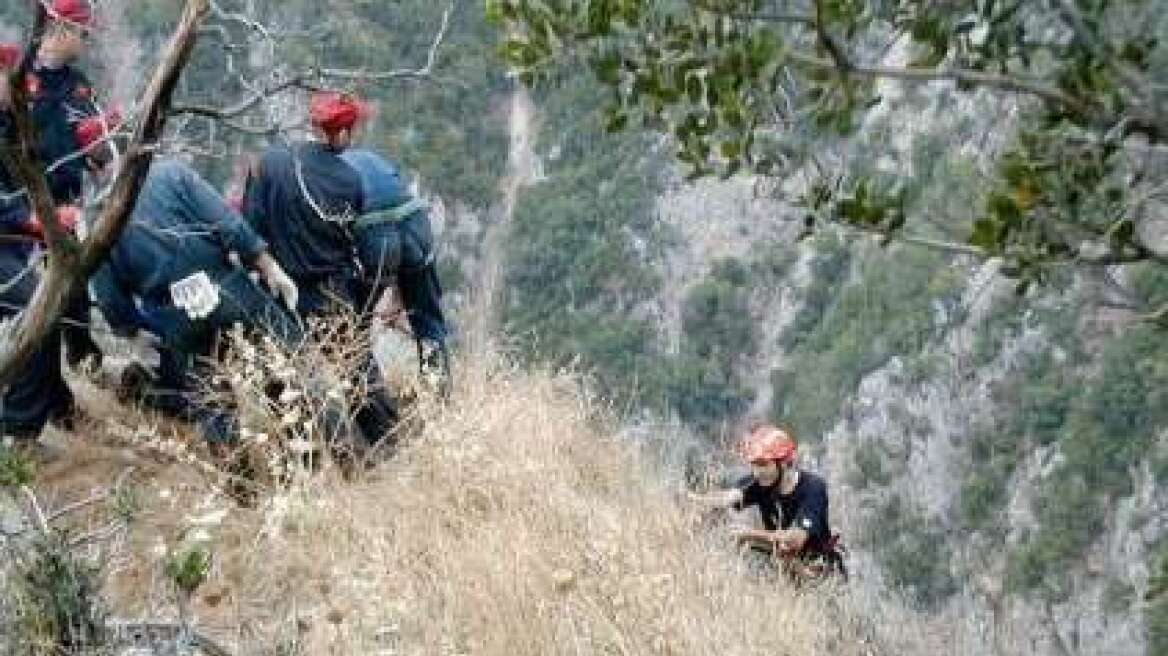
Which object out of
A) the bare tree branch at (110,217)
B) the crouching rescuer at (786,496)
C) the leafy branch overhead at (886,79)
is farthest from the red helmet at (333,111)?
the leafy branch overhead at (886,79)

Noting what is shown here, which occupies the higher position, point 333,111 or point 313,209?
point 333,111

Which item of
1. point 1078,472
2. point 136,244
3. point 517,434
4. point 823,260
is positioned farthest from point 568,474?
point 823,260

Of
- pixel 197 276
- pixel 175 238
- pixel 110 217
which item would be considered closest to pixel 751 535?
pixel 197 276

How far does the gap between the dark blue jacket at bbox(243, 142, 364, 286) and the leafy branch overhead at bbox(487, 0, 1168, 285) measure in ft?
11.3

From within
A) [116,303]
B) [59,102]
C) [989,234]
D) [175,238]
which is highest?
[989,234]

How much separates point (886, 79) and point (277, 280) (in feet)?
11.2

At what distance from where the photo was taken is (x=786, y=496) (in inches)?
275

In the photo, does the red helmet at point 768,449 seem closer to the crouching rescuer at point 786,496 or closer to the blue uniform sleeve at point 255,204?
the crouching rescuer at point 786,496

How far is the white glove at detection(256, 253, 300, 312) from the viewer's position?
19.4 feet

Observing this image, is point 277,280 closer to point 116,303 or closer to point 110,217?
point 116,303

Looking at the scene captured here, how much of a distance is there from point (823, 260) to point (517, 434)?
61.8 meters

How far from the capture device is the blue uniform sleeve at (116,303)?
20.4ft

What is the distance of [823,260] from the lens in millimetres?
67312

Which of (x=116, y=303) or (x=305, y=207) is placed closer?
(x=116, y=303)
